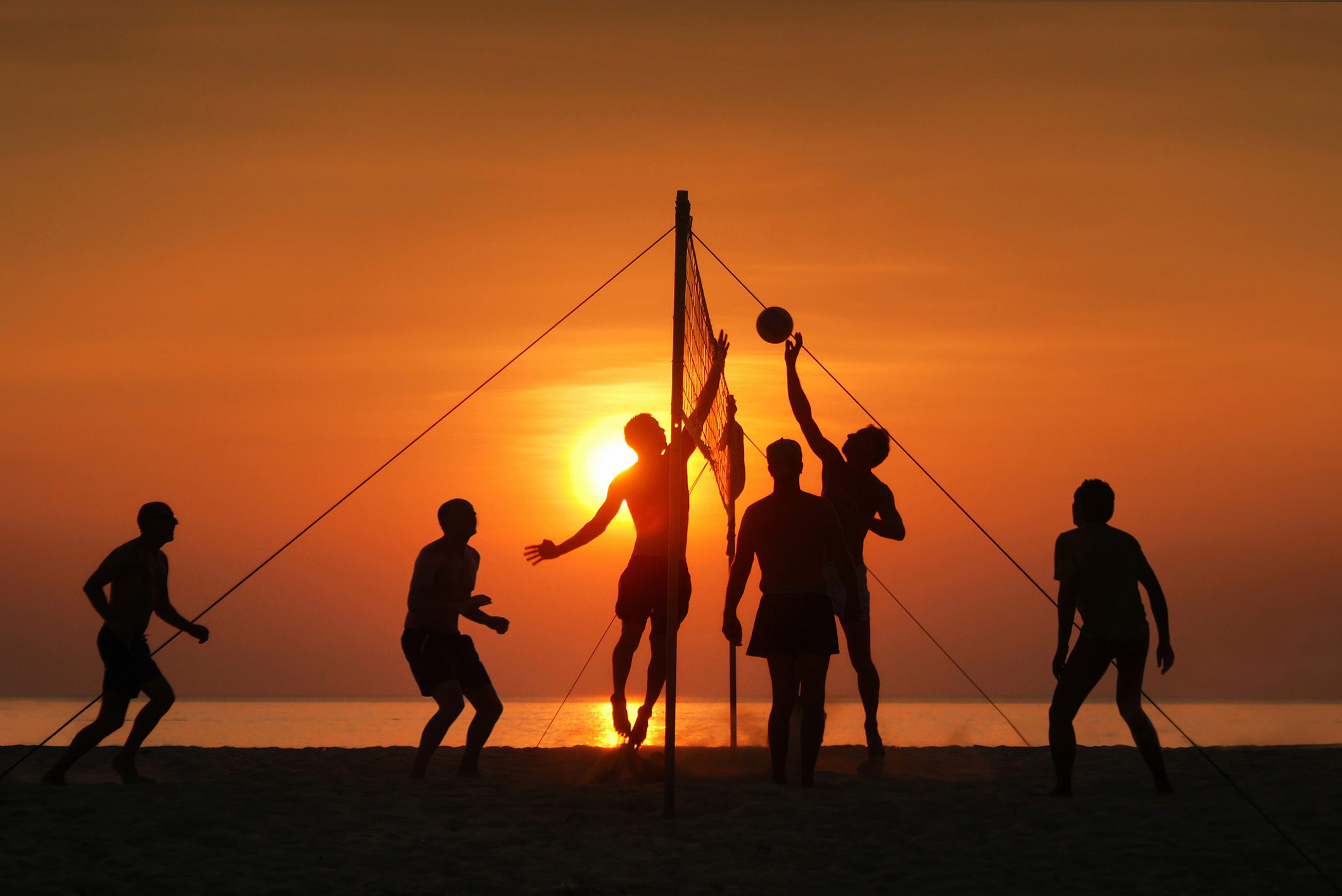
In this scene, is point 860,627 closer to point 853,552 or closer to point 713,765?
point 853,552

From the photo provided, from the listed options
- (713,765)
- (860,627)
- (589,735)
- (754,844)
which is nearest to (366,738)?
(589,735)

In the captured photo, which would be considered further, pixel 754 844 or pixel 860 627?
pixel 860 627

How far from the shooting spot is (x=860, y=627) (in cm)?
668

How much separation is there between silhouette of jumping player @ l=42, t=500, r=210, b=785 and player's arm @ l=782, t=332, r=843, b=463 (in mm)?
3615

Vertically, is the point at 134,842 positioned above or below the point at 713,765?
above

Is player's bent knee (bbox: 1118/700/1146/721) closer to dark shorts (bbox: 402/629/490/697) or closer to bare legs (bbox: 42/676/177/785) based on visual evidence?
dark shorts (bbox: 402/629/490/697)

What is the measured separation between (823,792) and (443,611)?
7.57ft

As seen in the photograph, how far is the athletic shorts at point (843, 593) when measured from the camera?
6453 mm

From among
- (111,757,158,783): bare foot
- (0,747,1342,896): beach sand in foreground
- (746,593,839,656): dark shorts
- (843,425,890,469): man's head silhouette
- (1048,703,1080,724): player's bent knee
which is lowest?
(111,757,158,783): bare foot

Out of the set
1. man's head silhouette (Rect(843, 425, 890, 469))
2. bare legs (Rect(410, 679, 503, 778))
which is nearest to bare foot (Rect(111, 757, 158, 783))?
bare legs (Rect(410, 679, 503, 778))

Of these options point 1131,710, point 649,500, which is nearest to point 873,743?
point 1131,710

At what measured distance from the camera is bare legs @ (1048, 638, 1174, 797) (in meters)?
5.49

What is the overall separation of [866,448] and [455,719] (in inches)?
115

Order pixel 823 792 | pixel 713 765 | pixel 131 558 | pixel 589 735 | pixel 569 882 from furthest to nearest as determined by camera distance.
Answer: pixel 589 735, pixel 713 765, pixel 131 558, pixel 823 792, pixel 569 882
